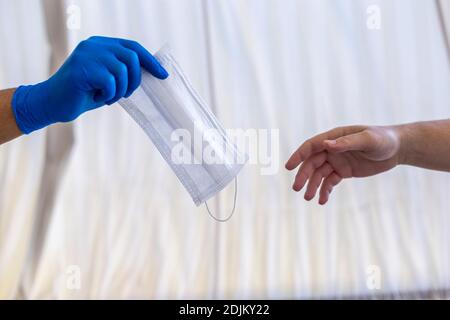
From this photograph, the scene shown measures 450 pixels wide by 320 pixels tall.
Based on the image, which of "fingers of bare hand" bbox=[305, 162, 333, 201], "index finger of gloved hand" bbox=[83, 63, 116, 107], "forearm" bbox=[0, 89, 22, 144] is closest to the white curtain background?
"fingers of bare hand" bbox=[305, 162, 333, 201]

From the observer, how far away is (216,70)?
1.57 meters

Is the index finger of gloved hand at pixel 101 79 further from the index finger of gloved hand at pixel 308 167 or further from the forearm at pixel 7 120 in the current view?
the index finger of gloved hand at pixel 308 167

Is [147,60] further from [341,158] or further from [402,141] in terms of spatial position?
[402,141]

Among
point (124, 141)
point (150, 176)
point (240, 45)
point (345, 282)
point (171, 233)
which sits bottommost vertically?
point (345, 282)

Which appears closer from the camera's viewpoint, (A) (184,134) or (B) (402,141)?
(A) (184,134)

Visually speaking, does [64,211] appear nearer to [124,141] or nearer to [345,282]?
[124,141]

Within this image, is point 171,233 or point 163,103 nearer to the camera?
point 163,103

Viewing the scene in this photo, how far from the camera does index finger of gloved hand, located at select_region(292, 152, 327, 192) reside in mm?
1181

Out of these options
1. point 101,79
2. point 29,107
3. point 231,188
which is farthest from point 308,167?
point 29,107

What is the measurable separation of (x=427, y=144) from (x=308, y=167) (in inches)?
11.3

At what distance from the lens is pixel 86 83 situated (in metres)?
0.95

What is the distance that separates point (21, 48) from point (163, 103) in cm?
75

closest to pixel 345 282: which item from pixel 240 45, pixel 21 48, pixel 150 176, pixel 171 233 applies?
pixel 171 233

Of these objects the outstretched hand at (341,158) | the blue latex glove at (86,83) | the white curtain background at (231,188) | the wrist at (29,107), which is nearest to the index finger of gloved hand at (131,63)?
the blue latex glove at (86,83)
